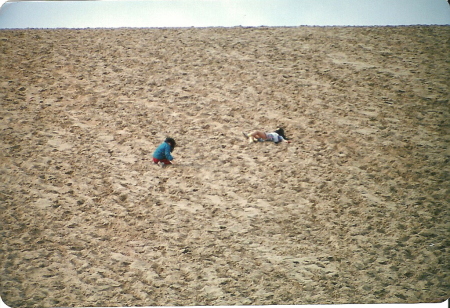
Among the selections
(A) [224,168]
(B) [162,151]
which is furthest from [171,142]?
(A) [224,168]

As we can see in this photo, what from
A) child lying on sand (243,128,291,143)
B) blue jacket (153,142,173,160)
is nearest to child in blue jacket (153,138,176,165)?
blue jacket (153,142,173,160)

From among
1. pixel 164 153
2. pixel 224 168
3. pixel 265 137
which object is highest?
pixel 265 137

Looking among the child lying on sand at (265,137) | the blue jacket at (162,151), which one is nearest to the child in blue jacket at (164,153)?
the blue jacket at (162,151)

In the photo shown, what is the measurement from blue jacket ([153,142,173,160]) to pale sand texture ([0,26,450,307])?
0.12 metres

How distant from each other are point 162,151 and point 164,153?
0.08 ft

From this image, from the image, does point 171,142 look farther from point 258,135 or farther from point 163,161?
point 258,135

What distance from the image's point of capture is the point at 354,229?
2482mm

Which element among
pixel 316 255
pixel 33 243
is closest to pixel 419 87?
pixel 316 255

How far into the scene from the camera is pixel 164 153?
3.00 metres

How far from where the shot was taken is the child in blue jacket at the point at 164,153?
2959mm

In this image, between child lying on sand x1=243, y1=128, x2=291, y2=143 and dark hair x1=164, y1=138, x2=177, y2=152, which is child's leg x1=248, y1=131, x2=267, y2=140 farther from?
dark hair x1=164, y1=138, x2=177, y2=152

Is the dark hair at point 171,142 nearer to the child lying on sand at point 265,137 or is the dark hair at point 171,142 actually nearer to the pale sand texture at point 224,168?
the pale sand texture at point 224,168

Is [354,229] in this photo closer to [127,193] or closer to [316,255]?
[316,255]

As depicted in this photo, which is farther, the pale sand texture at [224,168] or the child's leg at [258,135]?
the child's leg at [258,135]
